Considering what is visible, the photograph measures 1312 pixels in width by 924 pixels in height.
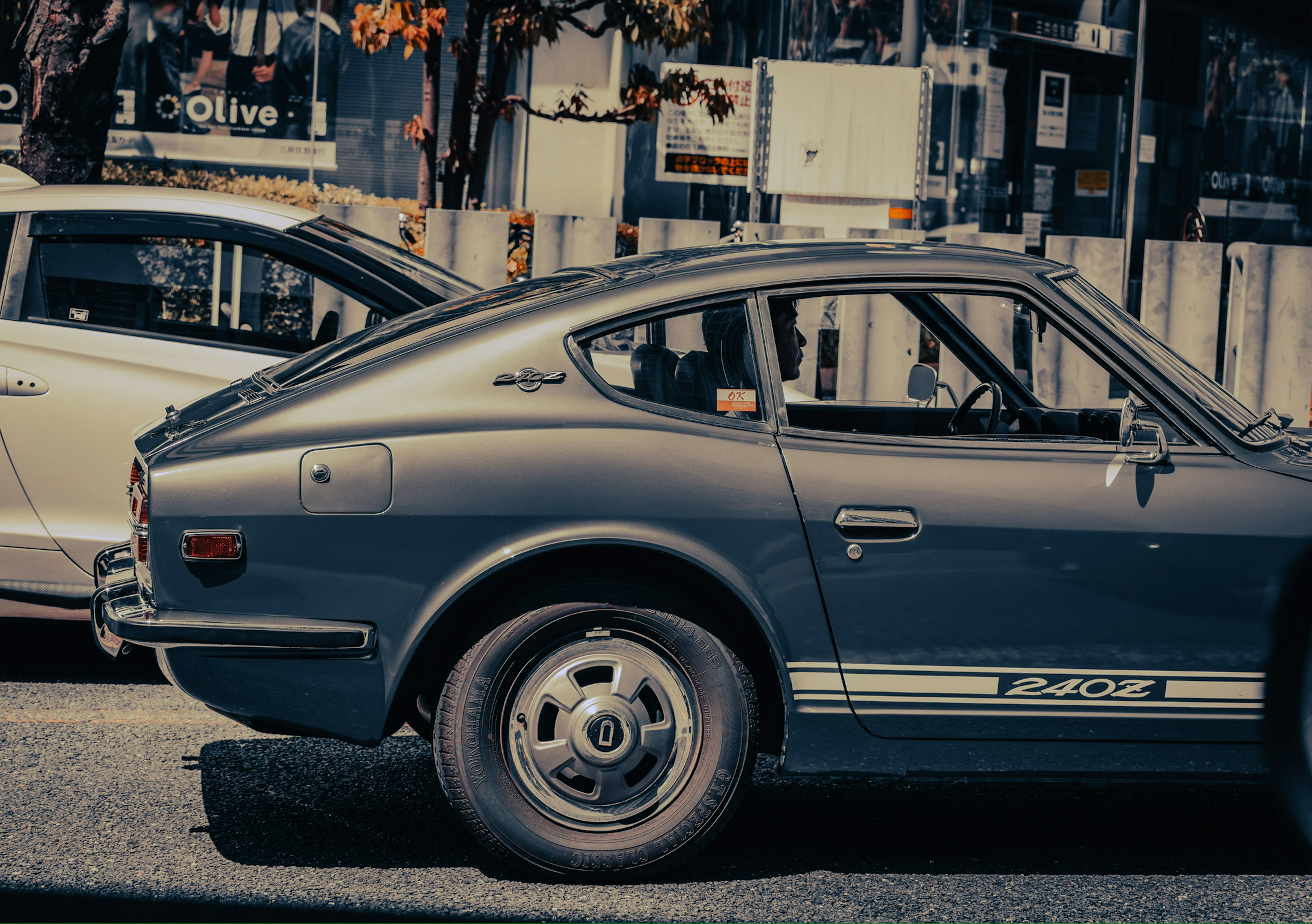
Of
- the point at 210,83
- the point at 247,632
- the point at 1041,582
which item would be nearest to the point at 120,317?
the point at 247,632

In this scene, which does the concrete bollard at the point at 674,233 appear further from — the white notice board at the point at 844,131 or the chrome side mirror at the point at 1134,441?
the chrome side mirror at the point at 1134,441

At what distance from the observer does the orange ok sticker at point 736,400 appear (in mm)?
3756

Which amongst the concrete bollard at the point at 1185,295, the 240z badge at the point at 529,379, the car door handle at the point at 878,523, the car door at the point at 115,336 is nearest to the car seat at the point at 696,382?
the 240z badge at the point at 529,379

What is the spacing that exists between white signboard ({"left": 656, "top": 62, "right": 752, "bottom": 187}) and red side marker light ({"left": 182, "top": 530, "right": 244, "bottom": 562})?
933 centimetres

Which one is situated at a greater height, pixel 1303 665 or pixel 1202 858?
pixel 1303 665

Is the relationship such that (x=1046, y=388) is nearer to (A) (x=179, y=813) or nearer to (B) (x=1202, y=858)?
(B) (x=1202, y=858)

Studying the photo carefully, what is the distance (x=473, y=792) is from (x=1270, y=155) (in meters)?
13.4

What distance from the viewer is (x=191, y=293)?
5.93 m

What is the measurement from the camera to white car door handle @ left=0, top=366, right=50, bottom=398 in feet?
17.6

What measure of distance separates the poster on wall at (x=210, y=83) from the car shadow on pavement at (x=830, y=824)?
9.46 meters

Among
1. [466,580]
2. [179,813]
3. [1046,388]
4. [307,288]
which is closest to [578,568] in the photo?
[466,580]

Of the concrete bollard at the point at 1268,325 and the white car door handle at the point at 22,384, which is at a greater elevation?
the concrete bollard at the point at 1268,325

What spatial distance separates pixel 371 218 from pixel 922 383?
16.9 feet

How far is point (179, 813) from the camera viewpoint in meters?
4.22
